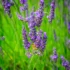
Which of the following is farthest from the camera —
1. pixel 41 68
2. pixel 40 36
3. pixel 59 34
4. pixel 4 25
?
pixel 4 25

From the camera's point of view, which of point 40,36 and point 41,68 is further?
point 41,68

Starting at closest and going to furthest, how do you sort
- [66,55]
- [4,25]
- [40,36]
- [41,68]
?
[40,36]
[41,68]
[66,55]
[4,25]

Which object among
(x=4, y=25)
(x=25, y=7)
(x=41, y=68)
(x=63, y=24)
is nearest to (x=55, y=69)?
(x=41, y=68)

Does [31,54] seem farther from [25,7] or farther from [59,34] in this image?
[59,34]

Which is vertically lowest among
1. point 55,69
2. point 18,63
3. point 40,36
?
point 18,63

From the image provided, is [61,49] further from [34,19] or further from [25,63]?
[34,19]

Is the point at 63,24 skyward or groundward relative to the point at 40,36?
groundward

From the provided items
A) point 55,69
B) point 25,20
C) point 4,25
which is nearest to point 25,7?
point 25,20

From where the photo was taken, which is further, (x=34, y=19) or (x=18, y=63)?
(x=18, y=63)

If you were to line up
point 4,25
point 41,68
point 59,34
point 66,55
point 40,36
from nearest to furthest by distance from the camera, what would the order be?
point 40,36
point 41,68
point 66,55
point 59,34
point 4,25
